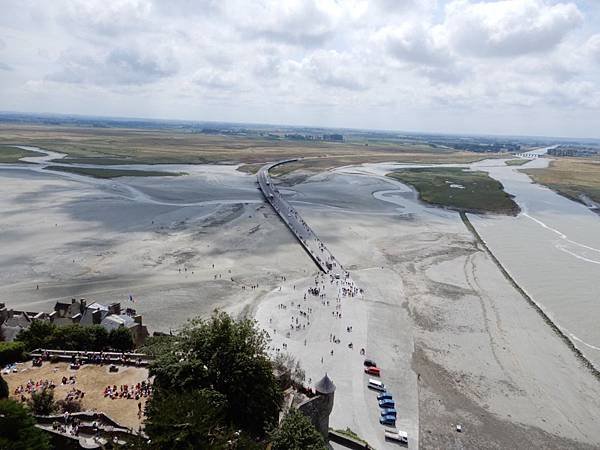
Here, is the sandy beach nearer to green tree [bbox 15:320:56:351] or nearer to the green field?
green tree [bbox 15:320:56:351]

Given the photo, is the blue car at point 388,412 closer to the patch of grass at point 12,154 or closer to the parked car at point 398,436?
the parked car at point 398,436

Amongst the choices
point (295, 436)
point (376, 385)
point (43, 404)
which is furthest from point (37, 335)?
point (376, 385)

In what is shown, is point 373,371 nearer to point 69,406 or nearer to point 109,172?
point 69,406

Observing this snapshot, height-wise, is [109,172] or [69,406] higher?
[69,406]

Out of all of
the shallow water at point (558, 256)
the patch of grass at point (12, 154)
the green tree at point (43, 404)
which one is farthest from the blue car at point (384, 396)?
the patch of grass at point (12, 154)

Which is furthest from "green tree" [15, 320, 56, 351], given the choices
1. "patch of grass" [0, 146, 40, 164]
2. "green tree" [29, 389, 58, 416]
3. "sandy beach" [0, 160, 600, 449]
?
"patch of grass" [0, 146, 40, 164]

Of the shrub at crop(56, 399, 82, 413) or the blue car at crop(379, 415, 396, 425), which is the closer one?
the shrub at crop(56, 399, 82, 413)
